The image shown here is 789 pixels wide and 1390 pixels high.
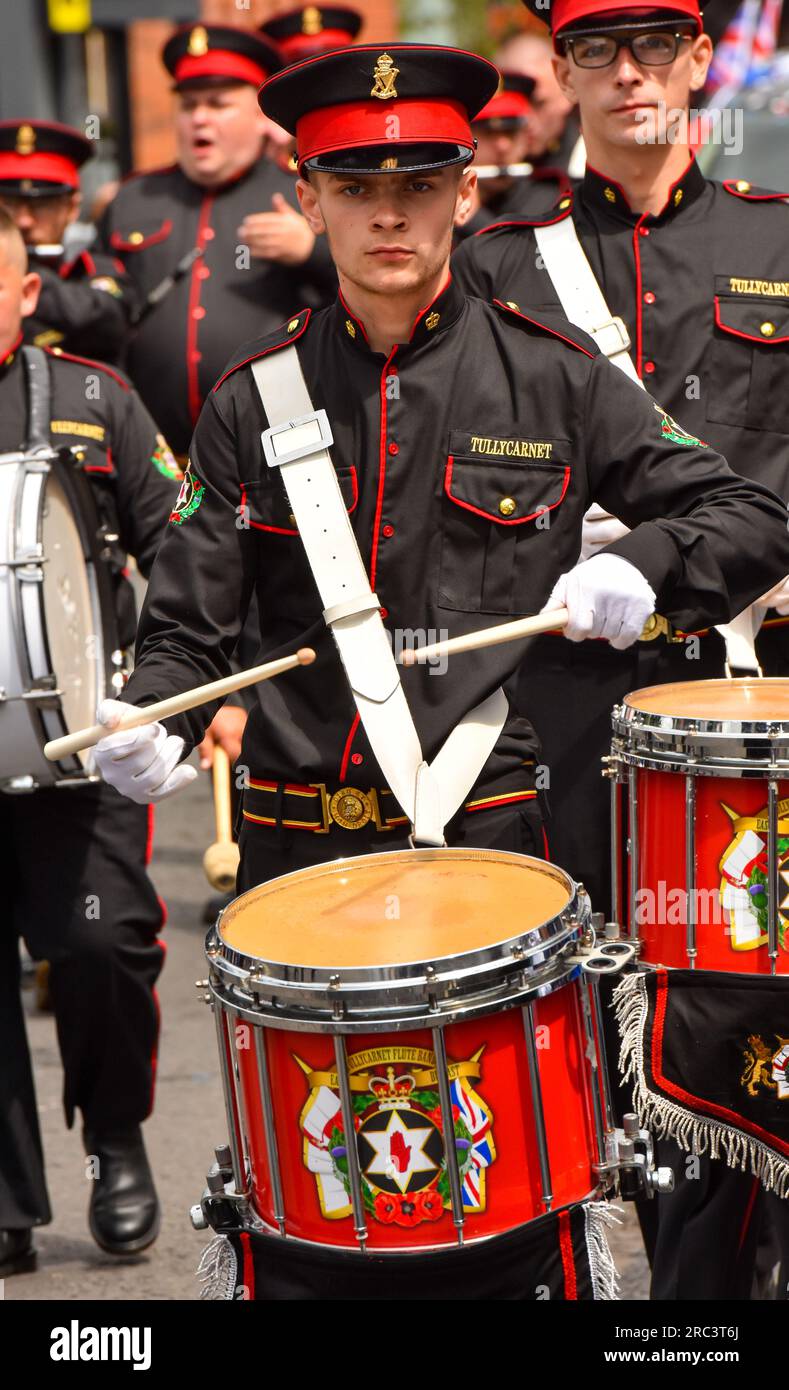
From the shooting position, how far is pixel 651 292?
3.76 m

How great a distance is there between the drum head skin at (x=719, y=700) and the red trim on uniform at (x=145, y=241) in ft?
13.2

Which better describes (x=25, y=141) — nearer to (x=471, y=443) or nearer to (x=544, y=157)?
(x=544, y=157)

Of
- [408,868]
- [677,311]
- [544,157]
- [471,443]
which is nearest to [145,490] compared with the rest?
[677,311]

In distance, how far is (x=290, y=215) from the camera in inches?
247

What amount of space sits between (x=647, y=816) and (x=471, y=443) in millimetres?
625

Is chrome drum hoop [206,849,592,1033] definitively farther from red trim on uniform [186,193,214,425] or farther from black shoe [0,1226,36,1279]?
red trim on uniform [186,193,214,425]

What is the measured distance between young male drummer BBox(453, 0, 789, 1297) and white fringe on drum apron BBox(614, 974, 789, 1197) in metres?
0.65

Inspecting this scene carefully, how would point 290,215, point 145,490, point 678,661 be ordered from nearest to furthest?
point 678,661 < point 145,490 < point 290,215

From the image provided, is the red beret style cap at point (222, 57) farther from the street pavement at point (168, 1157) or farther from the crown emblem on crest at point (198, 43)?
the street pavement at point (168, 1157)

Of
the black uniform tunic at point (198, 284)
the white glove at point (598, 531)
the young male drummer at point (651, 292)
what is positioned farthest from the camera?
the black uniform tunic at point (198, 284)

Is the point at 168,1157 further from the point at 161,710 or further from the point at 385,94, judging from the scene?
the point at 385,94

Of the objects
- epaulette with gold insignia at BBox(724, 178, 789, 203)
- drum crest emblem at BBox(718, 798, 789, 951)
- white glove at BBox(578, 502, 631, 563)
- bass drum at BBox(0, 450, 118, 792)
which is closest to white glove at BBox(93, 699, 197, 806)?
drum crest emblem at BBox(718, 798, 789, 951)

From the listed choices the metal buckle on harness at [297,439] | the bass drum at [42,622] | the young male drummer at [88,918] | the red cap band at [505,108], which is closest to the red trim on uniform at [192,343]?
the red cap band at [505,108]

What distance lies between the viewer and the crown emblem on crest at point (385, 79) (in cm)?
286
